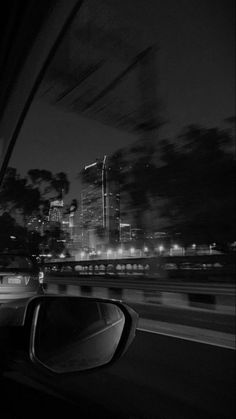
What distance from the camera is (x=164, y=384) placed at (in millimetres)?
4168

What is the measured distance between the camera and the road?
10.7 ft

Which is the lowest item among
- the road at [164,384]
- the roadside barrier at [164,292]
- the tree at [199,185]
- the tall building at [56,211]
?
the road at [164,384]

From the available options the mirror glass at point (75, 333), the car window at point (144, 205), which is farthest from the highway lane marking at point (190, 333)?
the mirror glass at point (75, 333)

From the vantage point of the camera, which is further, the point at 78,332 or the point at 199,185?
the point at 199,185

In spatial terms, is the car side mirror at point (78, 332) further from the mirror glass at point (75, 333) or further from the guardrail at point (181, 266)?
the guardrail at point (181, 266)

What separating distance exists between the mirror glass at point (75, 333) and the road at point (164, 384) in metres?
0.45

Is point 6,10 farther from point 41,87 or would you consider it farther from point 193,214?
point 193,214

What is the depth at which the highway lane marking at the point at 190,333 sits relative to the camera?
6.32m

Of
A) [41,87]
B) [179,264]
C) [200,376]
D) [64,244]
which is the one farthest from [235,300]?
[41,87]

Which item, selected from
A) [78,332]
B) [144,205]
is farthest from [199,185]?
[78,332]

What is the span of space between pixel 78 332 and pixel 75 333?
0.05ft

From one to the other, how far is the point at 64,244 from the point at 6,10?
2.18 meters

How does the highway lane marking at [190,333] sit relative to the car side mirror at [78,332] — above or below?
below

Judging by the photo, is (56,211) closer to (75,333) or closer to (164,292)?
(75,333)
